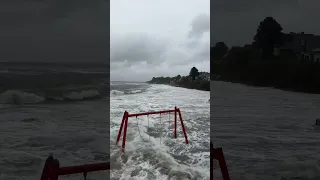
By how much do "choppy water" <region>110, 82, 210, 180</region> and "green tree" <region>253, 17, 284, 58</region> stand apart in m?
0.72

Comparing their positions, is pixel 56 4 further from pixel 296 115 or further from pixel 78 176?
pixel 296 115

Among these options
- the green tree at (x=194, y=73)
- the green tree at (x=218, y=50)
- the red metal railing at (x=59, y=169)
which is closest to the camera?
the red metal railing at (x=59, y=169)

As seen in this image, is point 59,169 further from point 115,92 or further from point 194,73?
point 194,73

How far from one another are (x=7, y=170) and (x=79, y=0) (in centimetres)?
140

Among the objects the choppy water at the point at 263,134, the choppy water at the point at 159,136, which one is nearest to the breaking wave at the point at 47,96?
the choppy water at the point at 159,136

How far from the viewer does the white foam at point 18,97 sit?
6.81 ft

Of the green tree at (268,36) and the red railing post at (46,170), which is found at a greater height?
the green tree at (268,36)

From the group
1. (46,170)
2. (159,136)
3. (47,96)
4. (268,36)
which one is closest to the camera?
(46,170)

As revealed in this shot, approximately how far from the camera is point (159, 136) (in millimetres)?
3023

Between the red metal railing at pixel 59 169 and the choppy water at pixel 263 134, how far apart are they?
1027mm

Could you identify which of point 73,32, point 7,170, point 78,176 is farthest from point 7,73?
point 78,176

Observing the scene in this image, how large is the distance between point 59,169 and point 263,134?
1691 millimetres

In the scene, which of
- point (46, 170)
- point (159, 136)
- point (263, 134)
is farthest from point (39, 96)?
point (263, 134)

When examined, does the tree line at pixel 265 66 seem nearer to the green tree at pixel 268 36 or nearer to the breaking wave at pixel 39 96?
the green tree at pixel 268 36
